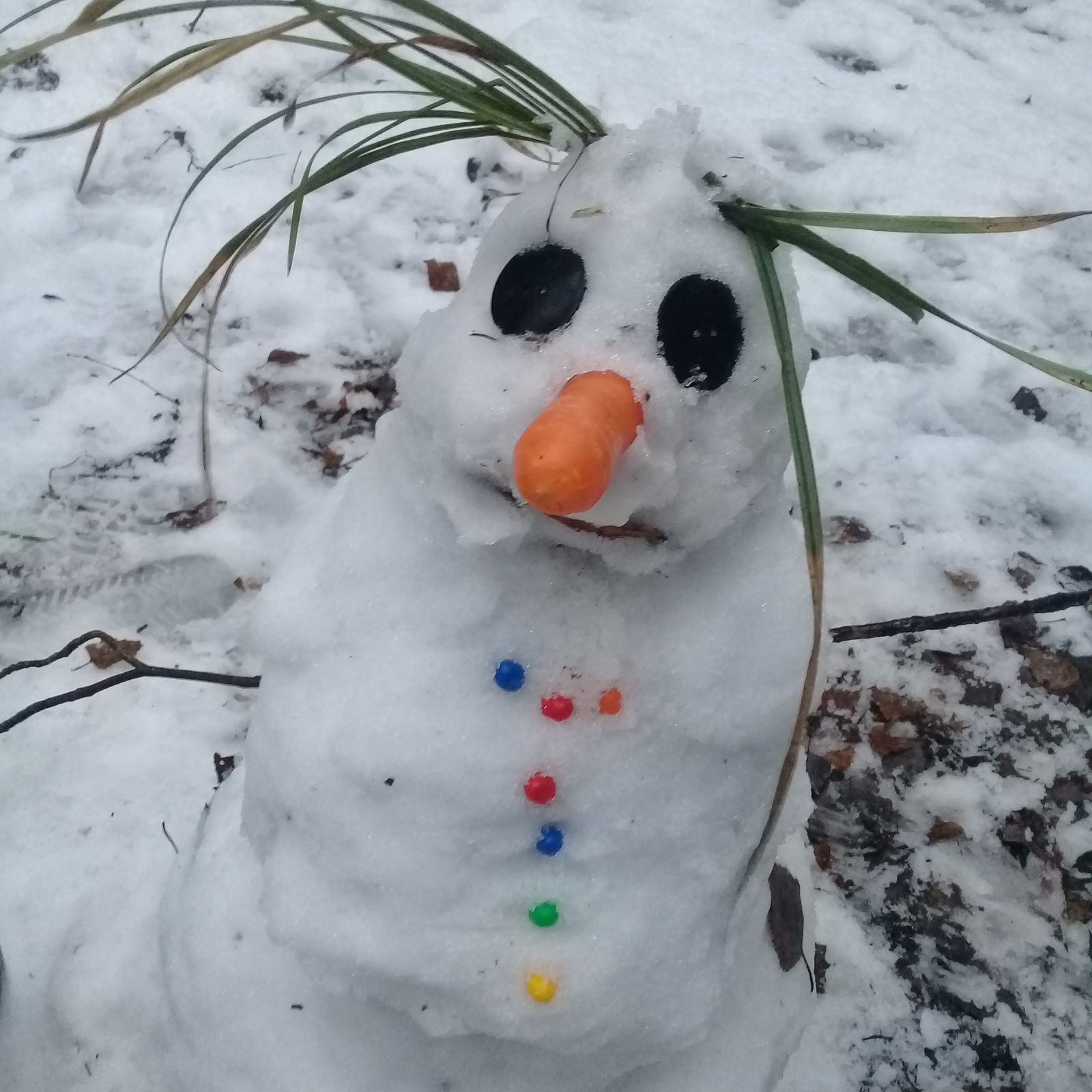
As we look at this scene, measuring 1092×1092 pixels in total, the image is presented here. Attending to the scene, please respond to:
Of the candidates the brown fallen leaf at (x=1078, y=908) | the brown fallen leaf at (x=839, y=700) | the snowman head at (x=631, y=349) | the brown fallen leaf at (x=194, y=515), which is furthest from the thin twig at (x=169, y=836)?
the brown fallen leaf at (x=1078, y=908)

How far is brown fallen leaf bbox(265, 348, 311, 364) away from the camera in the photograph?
61.4 inches

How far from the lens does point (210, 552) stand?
4.58 feet

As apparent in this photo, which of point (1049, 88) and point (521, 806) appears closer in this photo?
point (521, 806)

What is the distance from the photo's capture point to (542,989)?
2.10 ft

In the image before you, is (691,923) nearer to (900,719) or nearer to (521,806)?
(521,806)

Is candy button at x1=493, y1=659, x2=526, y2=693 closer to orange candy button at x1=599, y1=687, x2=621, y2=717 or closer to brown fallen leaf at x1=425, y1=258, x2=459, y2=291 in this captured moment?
orange candy button at x1=599, y1=687, x2=621, y2=717

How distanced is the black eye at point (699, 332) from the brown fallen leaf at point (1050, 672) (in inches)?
39.9

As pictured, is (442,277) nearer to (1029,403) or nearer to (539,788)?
(1029,403)

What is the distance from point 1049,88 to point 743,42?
667 mm

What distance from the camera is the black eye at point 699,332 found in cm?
57

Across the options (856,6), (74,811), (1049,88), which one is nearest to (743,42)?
(856,6)

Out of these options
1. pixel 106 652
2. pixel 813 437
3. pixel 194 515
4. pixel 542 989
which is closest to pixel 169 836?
pixel 106 652

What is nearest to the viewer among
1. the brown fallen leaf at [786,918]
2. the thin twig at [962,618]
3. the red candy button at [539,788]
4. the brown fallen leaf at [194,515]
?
the red candy button at [539,788]

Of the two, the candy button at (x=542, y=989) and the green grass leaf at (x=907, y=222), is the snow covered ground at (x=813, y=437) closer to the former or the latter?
the candy button at (x=542, y=989)
